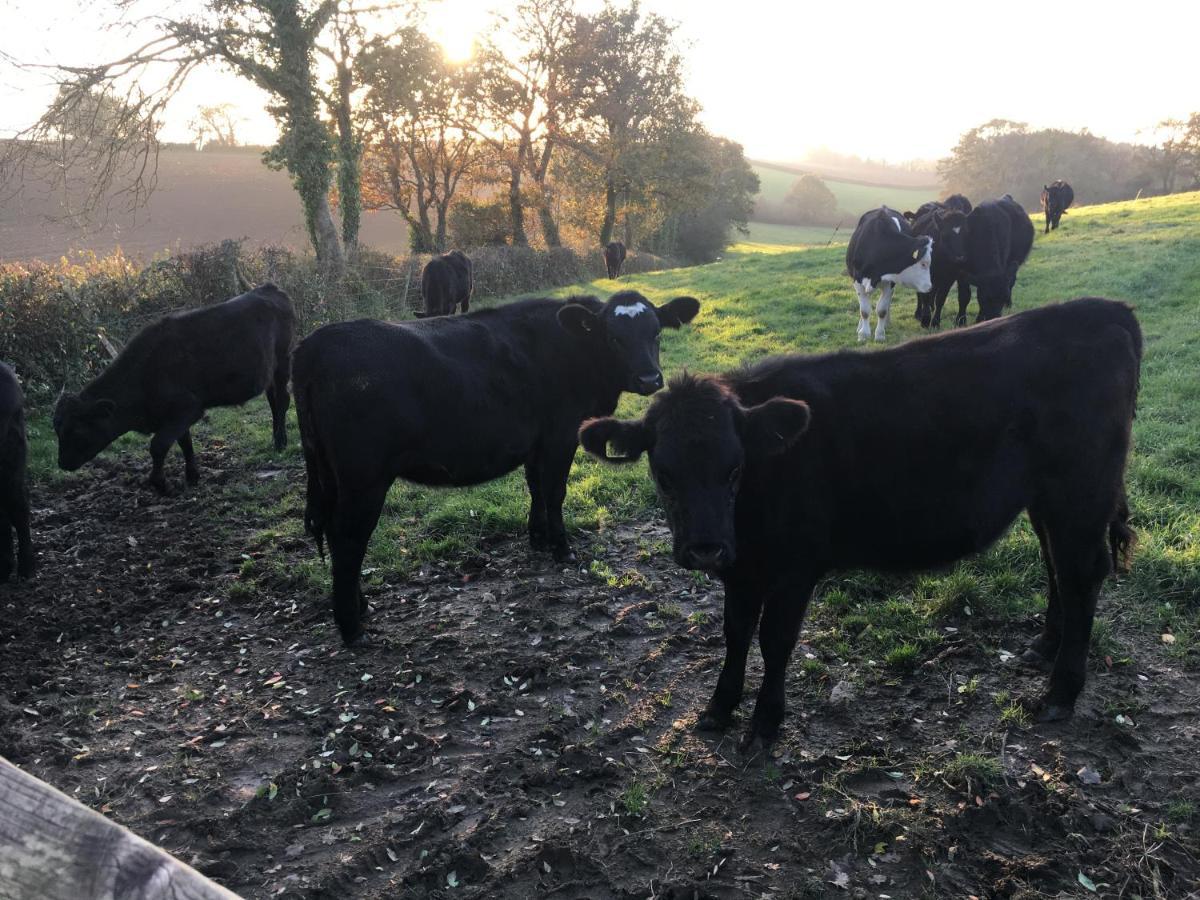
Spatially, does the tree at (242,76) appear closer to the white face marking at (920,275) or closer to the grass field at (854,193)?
the white face marking at (920,275)

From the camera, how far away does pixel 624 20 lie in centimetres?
4119

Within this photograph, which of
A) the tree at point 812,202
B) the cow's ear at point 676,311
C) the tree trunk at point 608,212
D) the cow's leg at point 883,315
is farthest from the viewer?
the tree at point 812,202

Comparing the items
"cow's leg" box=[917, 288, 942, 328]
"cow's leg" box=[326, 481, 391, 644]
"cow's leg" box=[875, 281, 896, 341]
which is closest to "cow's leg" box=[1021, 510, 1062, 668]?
"cow's leg" box=[326, 481, 391, 644]

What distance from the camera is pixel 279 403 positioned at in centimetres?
1048

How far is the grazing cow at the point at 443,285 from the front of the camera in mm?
19812

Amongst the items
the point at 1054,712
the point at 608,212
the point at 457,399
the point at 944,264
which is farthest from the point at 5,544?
the point at 608,212

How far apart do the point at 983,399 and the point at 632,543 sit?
3.55 m

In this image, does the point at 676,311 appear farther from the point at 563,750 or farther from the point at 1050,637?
the point at 563,750

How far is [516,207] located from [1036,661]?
132 ft

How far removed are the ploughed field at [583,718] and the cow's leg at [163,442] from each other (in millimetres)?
1019

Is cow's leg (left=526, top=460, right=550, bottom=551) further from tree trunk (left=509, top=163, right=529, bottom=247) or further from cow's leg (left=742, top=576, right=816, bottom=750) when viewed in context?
tree trunk (left=509, top=163, right=529, bottom=247)

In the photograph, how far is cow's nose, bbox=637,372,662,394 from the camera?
664 cm

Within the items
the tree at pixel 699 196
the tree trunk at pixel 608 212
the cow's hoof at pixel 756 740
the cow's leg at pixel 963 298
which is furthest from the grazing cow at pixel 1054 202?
the cow's hoof at pixel 756 740

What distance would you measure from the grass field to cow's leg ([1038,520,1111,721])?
6708 centimetres
